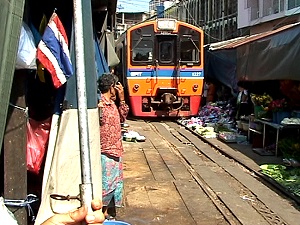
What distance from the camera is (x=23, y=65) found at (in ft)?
11.4

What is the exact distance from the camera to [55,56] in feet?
11.8

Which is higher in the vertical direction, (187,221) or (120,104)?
(120,104)

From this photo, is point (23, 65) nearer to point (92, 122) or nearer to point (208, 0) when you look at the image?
point (92, 122)

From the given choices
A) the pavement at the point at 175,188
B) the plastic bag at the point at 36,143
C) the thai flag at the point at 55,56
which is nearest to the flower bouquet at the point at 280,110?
the pavement at the point at 175,188

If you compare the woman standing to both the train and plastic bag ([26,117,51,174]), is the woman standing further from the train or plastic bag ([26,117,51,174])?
the train

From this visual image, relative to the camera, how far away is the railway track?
6465 mm

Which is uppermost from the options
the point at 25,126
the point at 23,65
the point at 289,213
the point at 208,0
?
the point at 208,0

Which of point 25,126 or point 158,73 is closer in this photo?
point 25,126

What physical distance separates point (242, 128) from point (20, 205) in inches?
409

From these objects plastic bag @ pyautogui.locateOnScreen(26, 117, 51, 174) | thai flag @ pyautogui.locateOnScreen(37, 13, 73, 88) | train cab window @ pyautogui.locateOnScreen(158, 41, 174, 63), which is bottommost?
plastic bag @ pyautogui.locateOnScreen(26, 117, 51, 174)

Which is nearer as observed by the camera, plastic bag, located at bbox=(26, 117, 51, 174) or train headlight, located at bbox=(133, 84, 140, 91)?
plastic bag, located at bbox=(26, 117, 51, 174)

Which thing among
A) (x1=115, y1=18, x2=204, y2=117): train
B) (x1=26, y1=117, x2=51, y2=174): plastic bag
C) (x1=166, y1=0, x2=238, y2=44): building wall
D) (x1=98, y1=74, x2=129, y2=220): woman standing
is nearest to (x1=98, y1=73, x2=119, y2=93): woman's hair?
(x1=98, y1=74, x2=129, y2=220): woman standing

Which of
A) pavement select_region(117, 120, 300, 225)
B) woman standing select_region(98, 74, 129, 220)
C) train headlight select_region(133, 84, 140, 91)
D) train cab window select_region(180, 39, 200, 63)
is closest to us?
woman standing select_region(98, 74, 129, 220)

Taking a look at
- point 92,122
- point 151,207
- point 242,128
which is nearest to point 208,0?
point 242,128
